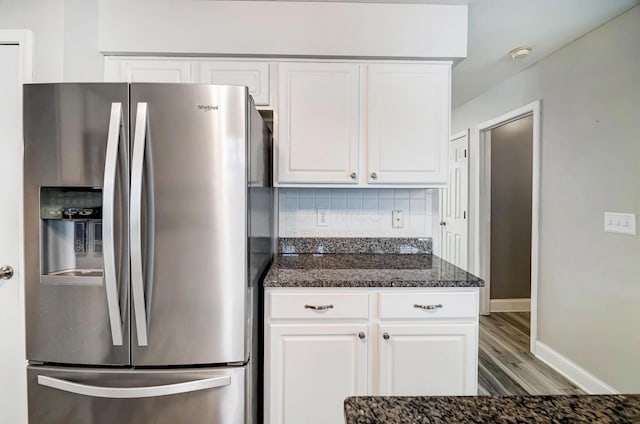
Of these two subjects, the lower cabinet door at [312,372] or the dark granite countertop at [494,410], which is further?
the lower cabinet door at [312,372]

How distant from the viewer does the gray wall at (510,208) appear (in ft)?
11.9

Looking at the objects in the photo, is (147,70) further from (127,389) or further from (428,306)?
(428,306)

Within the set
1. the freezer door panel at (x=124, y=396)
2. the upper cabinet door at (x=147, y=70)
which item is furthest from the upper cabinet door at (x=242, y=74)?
the freezer door panel at (x=124, y=396)

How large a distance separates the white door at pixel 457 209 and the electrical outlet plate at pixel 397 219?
148 cm

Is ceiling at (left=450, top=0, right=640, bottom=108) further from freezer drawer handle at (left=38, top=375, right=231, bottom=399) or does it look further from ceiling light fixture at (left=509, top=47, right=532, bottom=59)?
freezer drawer handle at (left=38, top=375, right=231, bottom=399)

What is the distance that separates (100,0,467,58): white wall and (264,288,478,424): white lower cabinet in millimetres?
1346

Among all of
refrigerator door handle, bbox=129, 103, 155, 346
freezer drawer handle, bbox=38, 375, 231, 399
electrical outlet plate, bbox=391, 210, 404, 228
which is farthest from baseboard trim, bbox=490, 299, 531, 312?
refrigerator door handle, bbox=129, 103, 155, 346

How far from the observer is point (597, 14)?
6.26 ft

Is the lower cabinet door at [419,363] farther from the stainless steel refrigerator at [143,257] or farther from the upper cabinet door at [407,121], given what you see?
the upper cabinet door at [407,121]

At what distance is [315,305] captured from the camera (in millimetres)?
1420

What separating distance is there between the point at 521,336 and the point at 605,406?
2.93 meters

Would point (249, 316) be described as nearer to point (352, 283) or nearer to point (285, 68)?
point (352, 283)

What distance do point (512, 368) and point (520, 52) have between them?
243 centimetres

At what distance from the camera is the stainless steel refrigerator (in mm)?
1156
